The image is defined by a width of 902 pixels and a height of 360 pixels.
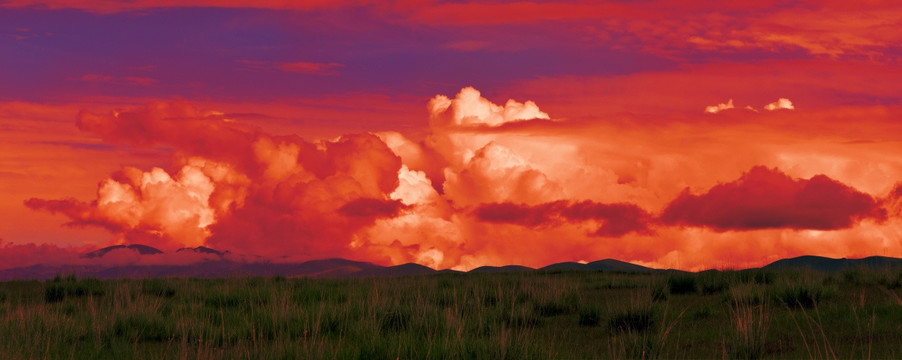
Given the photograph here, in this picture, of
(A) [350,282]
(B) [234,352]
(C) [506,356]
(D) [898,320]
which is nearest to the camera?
(C) [506,356]

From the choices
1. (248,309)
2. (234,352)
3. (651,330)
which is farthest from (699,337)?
(248,309)

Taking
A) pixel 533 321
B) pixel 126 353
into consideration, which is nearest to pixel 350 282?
pixel 533 321

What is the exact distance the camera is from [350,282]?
63.0 feet

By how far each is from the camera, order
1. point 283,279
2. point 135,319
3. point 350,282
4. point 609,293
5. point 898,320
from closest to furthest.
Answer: point 898,320 → point 135,319 → point 609,293 → point 350,282 → point 283,279

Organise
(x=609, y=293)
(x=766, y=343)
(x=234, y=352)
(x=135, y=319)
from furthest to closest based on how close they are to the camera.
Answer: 1. (x=609, y=293)
2. (x=135, y=319)
3. (x=766, y=343)
4. (x=234, y=352)

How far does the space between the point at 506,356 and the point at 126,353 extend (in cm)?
470

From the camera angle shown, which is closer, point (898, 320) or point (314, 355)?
point (314, 355)

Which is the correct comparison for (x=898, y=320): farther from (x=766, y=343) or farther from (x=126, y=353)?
(x=126, y=353)

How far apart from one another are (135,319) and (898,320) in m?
10.0

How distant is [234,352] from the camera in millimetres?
8336

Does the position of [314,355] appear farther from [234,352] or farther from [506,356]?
[506,356]

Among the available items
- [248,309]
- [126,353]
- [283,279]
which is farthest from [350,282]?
[126,353]

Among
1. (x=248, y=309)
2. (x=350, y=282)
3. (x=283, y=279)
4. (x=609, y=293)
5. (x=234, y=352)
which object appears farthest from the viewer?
(x=283, y=279)

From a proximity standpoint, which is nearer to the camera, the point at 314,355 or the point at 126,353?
the point at 314,355
